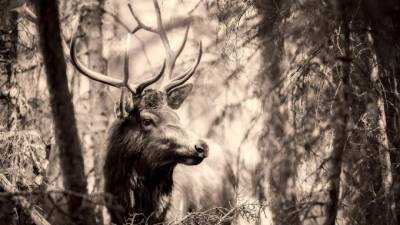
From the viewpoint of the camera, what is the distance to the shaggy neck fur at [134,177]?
242 inches

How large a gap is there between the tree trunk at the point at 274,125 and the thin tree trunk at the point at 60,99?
385cm

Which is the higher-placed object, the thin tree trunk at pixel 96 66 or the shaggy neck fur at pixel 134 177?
the thin tree trunk at pixel 96 66

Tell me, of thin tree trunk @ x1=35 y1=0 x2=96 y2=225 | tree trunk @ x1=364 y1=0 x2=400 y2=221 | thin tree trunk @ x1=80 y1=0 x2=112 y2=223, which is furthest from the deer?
thin tree trunk @ x1=35 y1=0 x2=96 y2=225

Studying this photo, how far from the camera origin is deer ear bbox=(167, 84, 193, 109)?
6.45 m

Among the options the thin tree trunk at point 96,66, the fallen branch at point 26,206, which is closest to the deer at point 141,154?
the thin tree trunk at point 96,66

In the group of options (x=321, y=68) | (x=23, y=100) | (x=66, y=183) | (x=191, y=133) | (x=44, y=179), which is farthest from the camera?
(x=23, y=100)

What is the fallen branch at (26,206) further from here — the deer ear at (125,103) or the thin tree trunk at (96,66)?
the thin tree trunk at (96,66)

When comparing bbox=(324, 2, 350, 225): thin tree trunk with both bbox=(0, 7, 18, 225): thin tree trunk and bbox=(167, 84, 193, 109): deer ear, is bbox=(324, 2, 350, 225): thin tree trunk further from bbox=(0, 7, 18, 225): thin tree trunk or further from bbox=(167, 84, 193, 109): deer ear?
bbox=(0, 7, 18, 225): thin tree trunk

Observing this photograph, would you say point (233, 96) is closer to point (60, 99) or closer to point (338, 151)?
point (338, 151)

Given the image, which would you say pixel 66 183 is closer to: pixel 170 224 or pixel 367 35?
pixel 170 224

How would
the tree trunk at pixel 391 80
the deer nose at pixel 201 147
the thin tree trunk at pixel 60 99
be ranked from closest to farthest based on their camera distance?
the thin tree trunk at pixel 60 99
the deer nose at pixel 201 147
the tree trunk at pixel 391 80

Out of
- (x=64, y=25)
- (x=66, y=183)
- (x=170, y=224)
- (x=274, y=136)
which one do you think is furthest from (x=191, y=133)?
(x=66, y=183)

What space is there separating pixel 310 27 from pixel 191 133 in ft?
5.33

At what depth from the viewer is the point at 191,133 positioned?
19.7 ft
